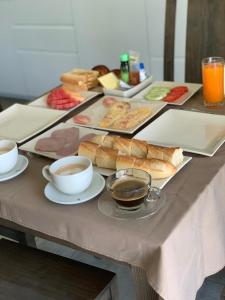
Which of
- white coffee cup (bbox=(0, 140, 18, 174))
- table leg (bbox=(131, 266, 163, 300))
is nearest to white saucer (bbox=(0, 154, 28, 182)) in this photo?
white coffee cup (bbox=(0, 140, 18, 174))

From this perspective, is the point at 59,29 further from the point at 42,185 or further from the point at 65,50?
the point at 42,185

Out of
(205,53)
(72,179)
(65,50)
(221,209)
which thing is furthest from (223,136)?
(65,50)

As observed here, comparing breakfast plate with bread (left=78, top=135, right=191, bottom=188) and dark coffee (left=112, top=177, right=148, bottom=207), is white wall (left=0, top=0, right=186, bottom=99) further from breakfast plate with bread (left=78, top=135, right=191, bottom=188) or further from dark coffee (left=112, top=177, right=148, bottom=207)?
dark coffee (left=112, top=177, right=148, bottom=207)

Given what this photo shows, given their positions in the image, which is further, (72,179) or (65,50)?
(65,50)

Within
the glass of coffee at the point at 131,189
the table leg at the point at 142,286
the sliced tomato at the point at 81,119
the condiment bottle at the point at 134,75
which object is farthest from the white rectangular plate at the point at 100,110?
the table leg at the point at 142,286

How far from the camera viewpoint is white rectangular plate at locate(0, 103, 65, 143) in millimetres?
1367

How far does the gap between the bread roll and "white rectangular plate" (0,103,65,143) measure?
0.41m

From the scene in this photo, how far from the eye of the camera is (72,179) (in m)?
0.96

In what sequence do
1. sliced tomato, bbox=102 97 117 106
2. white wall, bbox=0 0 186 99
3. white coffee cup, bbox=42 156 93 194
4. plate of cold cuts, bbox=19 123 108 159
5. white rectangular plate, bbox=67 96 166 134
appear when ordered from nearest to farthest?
white coffee cup, bbox=42 156 93 194 < plate of cold cuts, bbox=19 123 108 159 < white rectangular plate, bbox=67 96 166 134 < sliced tomato, bbox=102 97 117 106 < white wall, bbox=0 0 186 99

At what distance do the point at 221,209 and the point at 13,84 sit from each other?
2695 mm

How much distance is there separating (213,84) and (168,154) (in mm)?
425

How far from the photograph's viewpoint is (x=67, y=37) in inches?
117

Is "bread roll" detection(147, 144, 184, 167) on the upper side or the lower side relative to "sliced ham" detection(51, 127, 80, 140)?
upper

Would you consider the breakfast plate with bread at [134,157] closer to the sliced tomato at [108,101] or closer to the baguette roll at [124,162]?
the baguette roll at [124,162]
